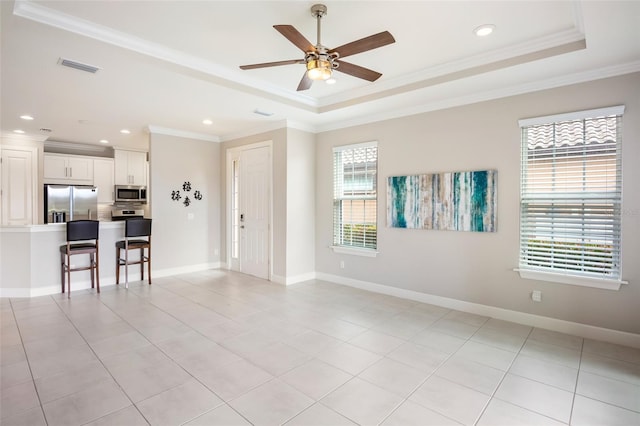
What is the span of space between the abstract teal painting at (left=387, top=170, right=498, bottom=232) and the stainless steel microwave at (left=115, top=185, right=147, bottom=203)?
20.6 ft

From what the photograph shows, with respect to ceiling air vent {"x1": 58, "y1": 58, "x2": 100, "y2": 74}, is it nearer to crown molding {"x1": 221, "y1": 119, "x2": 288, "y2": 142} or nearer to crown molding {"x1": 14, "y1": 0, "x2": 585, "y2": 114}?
crown molding {"x1": 14, "y1": 0, "x2": 585, "y2": 114}

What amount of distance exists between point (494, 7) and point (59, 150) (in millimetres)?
8602

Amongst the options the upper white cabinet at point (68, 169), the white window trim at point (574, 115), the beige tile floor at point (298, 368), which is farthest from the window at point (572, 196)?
the upper white cabinet at point (68, 169)

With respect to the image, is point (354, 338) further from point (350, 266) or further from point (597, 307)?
point (597, 307)

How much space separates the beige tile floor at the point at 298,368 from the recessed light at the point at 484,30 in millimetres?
2940

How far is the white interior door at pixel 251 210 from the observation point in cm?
593

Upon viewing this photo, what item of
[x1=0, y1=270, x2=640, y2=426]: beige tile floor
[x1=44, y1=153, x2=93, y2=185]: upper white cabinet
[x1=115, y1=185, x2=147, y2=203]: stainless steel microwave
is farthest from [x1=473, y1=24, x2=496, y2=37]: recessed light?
[x1=44, y1=153, x2=93, y2=185]: upper white cabinet

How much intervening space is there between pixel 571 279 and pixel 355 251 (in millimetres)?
2831

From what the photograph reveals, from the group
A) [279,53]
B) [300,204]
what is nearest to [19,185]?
[300,204]

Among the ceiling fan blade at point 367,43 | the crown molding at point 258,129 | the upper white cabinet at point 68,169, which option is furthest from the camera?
the upper white cabinet at point 68,169

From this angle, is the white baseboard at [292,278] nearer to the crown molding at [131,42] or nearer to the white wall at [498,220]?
the white wall at [498,220]

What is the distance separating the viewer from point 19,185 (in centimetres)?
656

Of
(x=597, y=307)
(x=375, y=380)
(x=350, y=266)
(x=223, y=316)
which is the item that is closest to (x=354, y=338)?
(x=375, y=380)

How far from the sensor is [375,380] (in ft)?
8.54
